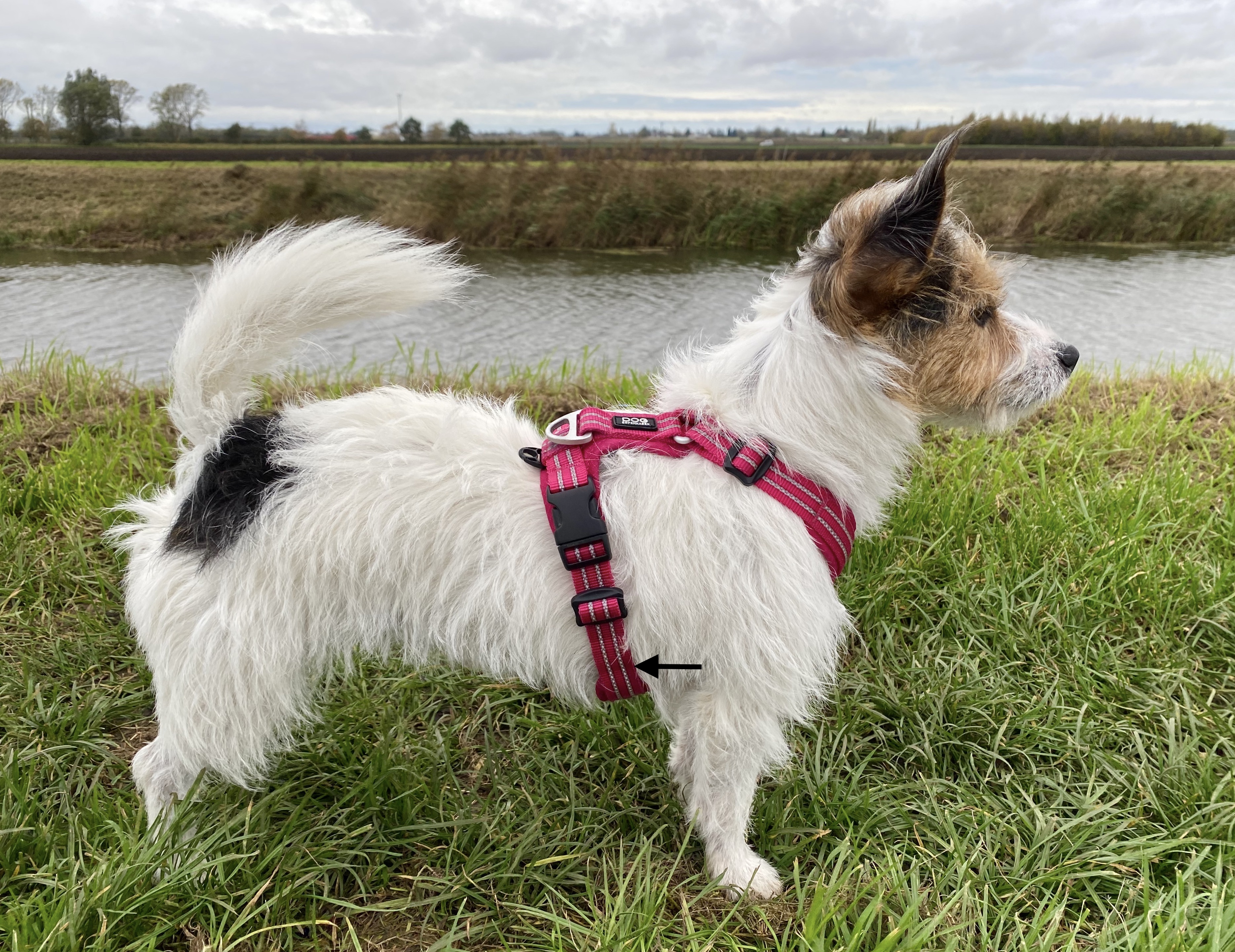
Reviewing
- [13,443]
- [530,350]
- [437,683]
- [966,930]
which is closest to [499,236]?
[530,350]

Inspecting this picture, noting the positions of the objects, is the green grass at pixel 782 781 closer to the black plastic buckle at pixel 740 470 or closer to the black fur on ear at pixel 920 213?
the black plastic buckle at pixel 740 470

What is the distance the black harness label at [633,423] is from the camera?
81.7 inches

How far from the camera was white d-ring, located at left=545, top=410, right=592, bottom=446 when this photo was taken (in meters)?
2.01

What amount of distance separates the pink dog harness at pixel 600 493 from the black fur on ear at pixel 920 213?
2.08ft

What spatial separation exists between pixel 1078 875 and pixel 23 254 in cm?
1116

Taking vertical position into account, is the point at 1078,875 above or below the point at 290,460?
below

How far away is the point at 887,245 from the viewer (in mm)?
1826

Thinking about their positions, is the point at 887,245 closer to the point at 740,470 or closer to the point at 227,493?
the point at 740,470

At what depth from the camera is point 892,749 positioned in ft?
9.52

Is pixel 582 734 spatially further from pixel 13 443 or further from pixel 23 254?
pixel 23 254

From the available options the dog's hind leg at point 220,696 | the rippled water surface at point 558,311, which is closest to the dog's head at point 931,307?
the dog's hind leg at point 220,696

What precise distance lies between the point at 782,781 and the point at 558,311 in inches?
247

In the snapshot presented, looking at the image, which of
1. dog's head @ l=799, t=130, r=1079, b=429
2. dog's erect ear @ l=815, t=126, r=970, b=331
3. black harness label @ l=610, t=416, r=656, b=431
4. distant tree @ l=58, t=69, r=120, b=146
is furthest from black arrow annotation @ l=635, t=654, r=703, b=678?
distant tree @ l=58, t=69, r=120, b=146

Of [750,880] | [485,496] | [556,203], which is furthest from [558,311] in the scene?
[750,880]
